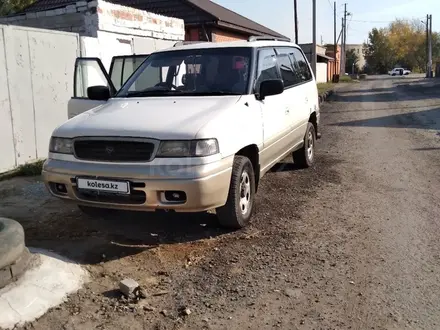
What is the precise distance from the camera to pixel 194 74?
210 inches

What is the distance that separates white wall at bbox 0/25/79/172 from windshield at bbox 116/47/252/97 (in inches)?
111

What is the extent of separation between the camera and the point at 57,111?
848cm

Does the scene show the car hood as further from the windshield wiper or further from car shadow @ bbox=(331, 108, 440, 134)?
car shadow @ bbox=(331, 108, 440, 134)

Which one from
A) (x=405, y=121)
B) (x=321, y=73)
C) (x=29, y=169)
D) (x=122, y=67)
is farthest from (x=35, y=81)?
(x=321, y=73)

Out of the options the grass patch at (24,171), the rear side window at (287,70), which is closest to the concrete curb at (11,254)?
the grass patch at (24,171)

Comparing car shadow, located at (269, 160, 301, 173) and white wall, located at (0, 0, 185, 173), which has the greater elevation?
white wall, located at (0, 0, 185, 173)

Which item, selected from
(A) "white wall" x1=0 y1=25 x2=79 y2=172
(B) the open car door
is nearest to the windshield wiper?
(B) the open car door

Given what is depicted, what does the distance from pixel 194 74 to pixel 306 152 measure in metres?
2.81

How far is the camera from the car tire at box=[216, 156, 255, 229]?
4496mm

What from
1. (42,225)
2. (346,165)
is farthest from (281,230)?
(346,165)

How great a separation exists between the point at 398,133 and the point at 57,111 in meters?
7.76

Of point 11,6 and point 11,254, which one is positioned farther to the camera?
point 11,6

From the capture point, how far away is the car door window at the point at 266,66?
17.6ft

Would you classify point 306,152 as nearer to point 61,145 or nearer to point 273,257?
point 273,257
